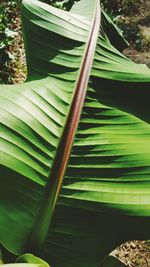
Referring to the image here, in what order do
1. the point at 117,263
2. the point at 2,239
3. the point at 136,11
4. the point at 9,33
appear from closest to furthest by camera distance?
the point at 2,239
the point at 117,263
the point at 9,33
the point at 136,11

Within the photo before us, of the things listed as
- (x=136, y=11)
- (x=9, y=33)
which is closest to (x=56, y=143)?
(x=9, y=33)

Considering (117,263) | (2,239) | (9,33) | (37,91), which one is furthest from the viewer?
(9,33)

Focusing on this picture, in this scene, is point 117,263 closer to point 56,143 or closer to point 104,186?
point 104,186

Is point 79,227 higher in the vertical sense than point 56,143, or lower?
lower

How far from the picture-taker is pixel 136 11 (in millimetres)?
6191

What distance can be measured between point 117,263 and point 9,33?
2972 millimetres

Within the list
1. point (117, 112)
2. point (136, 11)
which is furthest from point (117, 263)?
point (136, 11)

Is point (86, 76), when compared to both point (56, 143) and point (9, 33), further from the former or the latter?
point (9, 33)

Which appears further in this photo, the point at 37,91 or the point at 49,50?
the point at 49,50

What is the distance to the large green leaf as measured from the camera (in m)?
1.23

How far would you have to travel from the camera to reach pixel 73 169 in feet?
4.22

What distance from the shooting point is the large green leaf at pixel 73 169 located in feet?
4.02

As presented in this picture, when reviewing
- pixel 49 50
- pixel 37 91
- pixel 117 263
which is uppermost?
pixel 49 50

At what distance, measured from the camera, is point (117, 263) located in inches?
57.7
